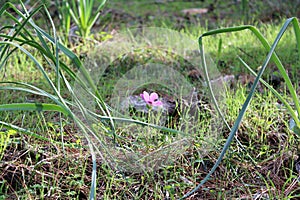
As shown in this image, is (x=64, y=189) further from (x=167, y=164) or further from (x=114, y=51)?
(x=114, y=51)

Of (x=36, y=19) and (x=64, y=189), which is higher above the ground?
(x=36, y=19)

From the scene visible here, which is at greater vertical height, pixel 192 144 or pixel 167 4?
pixel 167 4

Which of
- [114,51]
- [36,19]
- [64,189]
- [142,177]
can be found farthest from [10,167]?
[36,19]

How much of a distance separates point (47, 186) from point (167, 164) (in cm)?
37

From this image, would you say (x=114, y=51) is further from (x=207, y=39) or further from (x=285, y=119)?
(x=285, y=119)

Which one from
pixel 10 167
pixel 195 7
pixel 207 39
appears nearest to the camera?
pixel 10 167

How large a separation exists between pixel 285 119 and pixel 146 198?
0.70 meters

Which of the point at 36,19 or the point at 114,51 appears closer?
the point at 114,51

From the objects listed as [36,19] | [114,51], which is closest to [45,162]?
[114,51]

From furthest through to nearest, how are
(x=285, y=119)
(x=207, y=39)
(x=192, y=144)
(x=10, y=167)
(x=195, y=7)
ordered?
(x=195, y=7) → (x=207, y=39) → (x=285, y=119) → (x=192, y=144) → (x=10, y=167)

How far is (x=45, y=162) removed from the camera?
1330 mm

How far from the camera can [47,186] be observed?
1.24m

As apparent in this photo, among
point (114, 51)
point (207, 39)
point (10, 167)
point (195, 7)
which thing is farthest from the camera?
point (195, 7)

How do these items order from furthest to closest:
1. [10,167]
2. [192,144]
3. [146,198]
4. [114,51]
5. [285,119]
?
[114,51], [285,119], [192,144], [10,167], [146,198]
